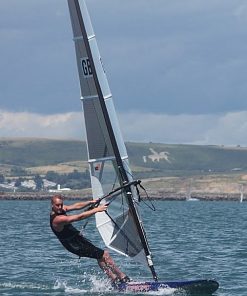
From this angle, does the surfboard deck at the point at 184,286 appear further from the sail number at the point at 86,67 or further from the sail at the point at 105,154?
the sail number at the point at 86,67

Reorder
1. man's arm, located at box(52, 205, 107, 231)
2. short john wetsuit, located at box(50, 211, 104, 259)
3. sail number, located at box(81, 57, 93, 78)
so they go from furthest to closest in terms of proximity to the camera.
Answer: sail number, located at box(81, 57, 93, 78), short john wetsuit, located at box(50, 211, 104, 259), man's arm, located at box(52, 205, 107, 231)

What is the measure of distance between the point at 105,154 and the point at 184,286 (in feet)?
12.1

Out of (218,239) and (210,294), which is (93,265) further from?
(218,239)

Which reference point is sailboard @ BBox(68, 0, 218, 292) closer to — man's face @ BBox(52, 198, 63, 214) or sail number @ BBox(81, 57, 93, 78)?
sail number @ BBox(81, 57, 93, 78)

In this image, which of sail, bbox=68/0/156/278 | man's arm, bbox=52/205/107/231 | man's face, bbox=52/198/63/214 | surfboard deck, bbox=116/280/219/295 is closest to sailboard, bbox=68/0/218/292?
sail, bbox=68/0/156/278

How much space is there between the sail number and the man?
3.07 metres

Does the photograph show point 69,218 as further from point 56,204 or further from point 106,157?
point 106,157

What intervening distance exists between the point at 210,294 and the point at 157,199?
163 meters

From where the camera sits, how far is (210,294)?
23609 millimetres

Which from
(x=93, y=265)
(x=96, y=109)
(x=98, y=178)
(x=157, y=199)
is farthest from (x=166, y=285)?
(x=157, y=199)

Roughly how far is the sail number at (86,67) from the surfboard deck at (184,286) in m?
5.10

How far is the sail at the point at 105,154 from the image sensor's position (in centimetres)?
2389

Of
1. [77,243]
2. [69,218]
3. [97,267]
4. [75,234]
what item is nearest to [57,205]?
[69,218]

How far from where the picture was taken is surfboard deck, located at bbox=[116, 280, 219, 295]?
23328mm
